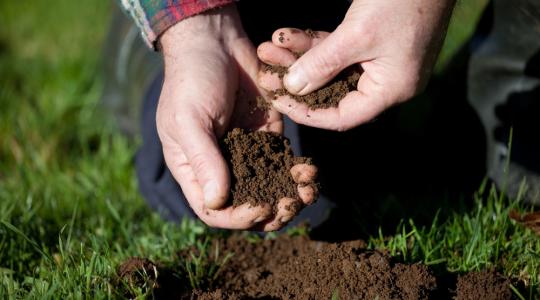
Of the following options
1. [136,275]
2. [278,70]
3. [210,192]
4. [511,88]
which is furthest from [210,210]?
[511,88]

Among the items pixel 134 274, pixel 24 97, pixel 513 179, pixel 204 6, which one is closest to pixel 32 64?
pixel 24 97

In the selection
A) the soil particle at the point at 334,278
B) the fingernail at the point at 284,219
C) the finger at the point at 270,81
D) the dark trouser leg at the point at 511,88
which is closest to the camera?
the soil particle at the point at 334,278

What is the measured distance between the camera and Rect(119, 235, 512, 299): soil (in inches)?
68.7

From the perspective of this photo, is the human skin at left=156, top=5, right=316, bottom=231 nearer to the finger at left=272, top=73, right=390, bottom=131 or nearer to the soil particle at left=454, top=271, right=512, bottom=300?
the finger at left=272, top=73, right=390, bottom=131

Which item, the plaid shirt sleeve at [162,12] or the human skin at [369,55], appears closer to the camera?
the human skin at [369,55]

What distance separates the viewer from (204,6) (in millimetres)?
2102

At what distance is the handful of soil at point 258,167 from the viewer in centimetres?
187

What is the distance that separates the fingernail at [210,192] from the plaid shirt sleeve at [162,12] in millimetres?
693

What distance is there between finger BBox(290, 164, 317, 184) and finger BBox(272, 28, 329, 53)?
46 cm

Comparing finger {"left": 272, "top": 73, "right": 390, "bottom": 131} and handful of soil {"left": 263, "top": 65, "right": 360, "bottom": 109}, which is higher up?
handful of soil {"left": 263, "top": 65, "right": 360, "bottom": 109}

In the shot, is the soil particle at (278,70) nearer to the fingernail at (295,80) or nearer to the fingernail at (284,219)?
the fingernail at (295,80)

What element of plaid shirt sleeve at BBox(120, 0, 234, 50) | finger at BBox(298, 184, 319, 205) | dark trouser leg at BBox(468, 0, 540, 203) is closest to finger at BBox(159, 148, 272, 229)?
finger at BBox(298, 184, 319, 205)

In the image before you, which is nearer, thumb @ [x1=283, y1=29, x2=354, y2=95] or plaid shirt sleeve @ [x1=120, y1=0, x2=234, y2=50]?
thumb @ [x1=283, y1=29, x2=354, y2=95]

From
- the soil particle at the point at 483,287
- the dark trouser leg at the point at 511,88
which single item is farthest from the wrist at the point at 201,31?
the dark trouser leg at the point at 511,88
